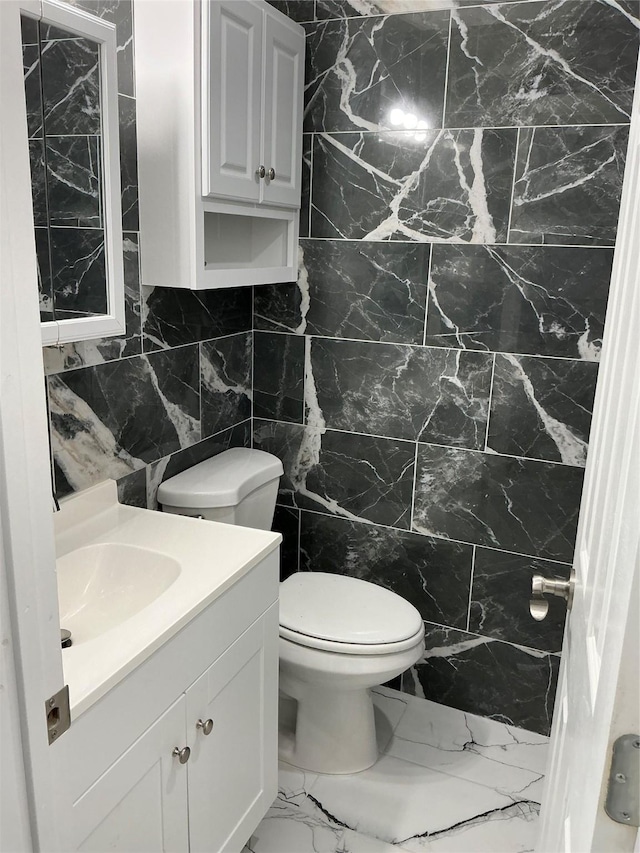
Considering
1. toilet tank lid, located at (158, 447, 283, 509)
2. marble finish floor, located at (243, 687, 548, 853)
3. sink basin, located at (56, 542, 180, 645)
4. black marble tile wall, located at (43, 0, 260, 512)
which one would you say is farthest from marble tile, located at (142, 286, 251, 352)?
marble finish floor, located at (243, 687, 548, 853)

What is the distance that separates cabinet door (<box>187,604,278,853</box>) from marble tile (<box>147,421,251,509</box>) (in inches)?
21.8

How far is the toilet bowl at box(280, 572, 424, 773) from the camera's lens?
1.92m

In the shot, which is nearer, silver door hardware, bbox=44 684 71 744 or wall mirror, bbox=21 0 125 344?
silver door hardware, bbox=44 684 71 744

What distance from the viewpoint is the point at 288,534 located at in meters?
2.56

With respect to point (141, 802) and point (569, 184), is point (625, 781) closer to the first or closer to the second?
point (141, 802)

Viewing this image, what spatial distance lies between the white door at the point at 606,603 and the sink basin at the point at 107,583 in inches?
33.2

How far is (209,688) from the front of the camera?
4.76ft

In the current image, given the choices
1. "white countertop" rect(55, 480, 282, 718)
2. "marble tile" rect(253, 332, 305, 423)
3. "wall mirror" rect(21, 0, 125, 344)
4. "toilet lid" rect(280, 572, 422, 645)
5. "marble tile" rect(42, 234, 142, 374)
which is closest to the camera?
"white countertop" rect(55, 480, 282, 718)

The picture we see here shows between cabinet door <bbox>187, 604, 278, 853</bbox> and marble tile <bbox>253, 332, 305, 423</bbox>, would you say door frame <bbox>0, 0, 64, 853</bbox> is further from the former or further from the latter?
marble tile <bbox>253, 332, 305, 423</bbox>

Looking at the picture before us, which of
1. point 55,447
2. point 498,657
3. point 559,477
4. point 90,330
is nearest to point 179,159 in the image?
point 90,330

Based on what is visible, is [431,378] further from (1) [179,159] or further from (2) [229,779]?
(2) [229,779]

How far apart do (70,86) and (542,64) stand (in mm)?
1245

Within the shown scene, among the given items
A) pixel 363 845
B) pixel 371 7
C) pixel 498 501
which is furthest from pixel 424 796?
pixel 371 7

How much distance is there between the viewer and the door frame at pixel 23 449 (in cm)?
61
